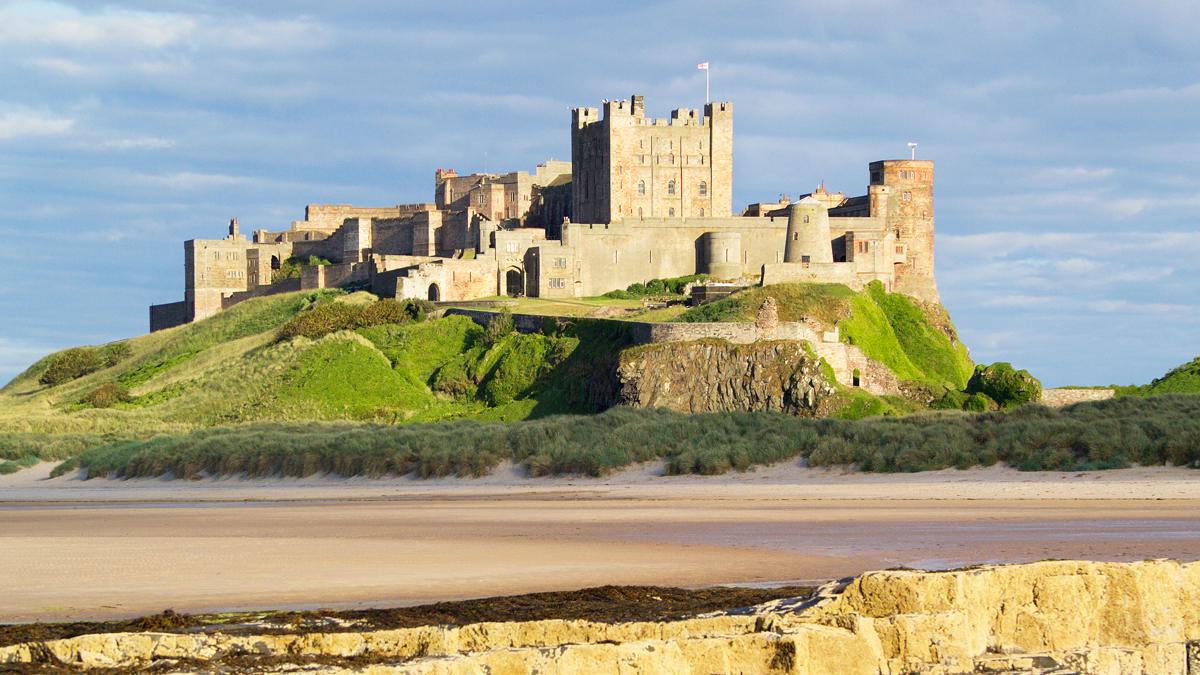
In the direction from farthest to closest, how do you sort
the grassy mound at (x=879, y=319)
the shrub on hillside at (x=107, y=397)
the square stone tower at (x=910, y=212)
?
1. the square stone tower at (x=910, y=212)
2. the shrub on hillside at (x=107, y=397)
3. the grassy mound at (x=879, y=319)

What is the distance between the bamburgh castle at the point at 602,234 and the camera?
223 ft

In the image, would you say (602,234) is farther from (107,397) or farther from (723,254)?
(107,397)

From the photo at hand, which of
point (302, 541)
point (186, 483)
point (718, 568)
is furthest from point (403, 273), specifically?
point (718, 568)

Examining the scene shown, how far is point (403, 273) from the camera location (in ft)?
230

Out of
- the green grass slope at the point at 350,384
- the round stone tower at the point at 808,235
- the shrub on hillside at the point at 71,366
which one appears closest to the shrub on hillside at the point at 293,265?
the shrub on hillside at the point at 71,366

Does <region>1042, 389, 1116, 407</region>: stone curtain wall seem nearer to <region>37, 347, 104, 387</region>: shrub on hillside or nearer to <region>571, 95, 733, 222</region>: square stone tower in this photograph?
<region>571, 95, 733, 222</region>: square stone tower

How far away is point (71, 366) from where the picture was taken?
74375mm

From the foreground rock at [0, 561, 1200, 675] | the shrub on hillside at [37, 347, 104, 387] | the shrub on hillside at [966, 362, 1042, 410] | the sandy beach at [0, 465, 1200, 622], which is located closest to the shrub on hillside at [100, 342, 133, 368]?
the shrub on hillside at [37, 347, 104, 387]

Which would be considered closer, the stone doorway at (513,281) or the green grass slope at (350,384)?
the green grass slope at (350,384)

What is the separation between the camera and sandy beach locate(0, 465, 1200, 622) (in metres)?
14.7

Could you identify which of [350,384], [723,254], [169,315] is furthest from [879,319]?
[169,315]

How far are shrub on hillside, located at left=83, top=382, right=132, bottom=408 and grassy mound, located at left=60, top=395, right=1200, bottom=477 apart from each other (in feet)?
57.7

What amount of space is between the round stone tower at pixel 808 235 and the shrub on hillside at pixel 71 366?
109ft

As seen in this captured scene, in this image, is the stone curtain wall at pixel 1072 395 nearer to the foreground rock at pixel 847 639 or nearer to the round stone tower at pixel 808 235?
the round stone tower at pixel 808 235
